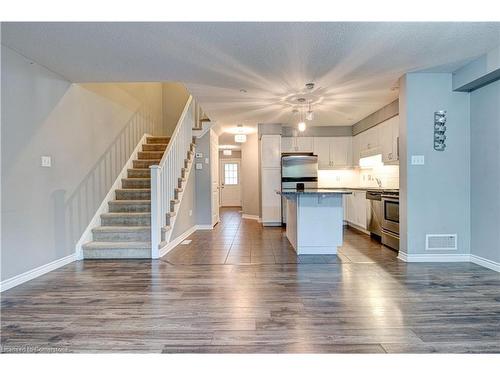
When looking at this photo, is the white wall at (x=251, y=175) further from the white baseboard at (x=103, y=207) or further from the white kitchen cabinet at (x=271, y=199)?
the white baseboard at (x=103, y=207)

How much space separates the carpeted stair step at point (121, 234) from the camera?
399 cm

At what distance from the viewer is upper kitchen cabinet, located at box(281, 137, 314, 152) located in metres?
6.55

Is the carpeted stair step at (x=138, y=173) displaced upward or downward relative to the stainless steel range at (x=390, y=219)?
upward

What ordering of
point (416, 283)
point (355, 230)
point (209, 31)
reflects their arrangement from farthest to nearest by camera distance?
point (355, 230) < point (416, 283) < point (209, 31)

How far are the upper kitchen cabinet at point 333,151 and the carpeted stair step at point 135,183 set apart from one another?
12.7 feet

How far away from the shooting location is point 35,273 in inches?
118

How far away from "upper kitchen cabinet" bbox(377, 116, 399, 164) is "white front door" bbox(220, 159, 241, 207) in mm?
7953

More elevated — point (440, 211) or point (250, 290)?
point (440, 211)

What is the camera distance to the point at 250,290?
2549 mm

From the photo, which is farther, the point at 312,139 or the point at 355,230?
the point at 312,139

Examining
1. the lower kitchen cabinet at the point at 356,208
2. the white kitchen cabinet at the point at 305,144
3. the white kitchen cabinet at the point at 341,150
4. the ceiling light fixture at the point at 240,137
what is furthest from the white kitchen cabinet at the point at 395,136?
the ceiling light fixture at the point at 240,137
